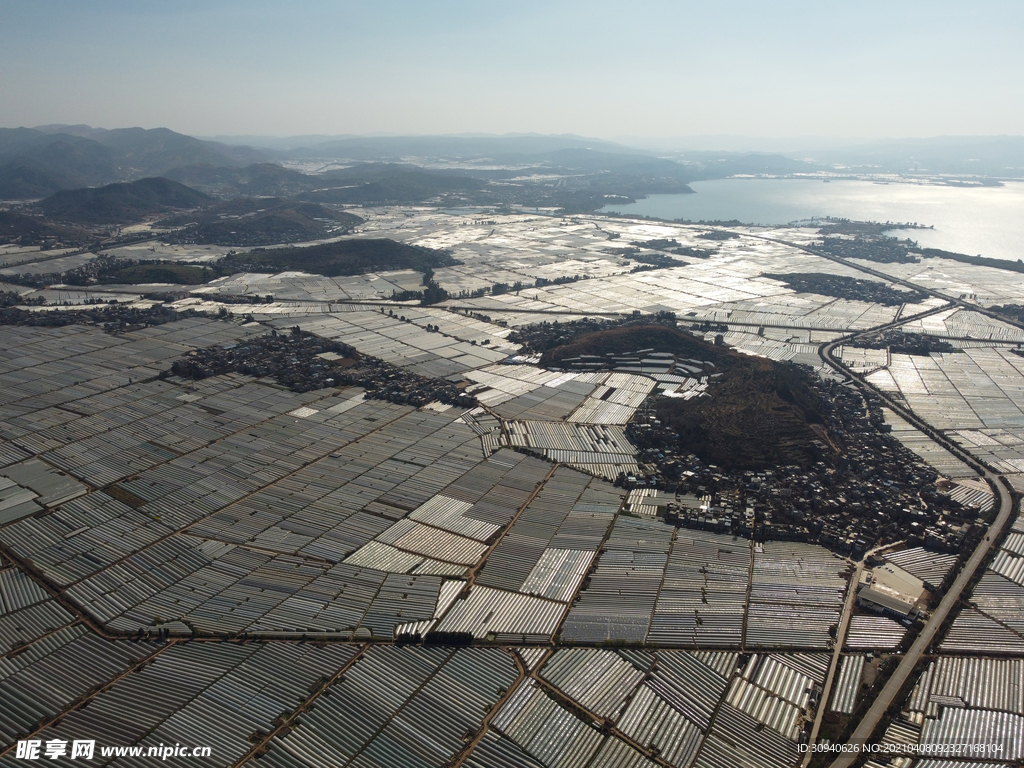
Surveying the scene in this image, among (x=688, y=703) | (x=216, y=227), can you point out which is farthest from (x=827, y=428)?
(x=216, y=227)

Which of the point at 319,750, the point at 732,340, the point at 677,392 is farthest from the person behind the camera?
the point at 732,340

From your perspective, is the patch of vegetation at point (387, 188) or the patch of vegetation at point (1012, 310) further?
the patch of vegetation at point (387, 188)

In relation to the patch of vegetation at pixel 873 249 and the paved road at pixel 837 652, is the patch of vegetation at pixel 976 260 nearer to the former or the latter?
the patch of vegetation at pixel 873 249

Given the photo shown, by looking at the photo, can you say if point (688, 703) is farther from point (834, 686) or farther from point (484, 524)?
point (484, 524)

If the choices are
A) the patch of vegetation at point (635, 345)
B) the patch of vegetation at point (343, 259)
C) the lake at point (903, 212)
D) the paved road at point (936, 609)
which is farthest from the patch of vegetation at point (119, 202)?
the paved road at point (936, 609)

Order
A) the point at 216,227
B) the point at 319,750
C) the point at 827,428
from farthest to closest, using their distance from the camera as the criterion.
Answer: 1. the point at 216,227
2. the point at 827,428
3. the point at 319,750

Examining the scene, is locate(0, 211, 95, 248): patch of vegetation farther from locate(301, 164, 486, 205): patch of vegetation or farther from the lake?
the lake
